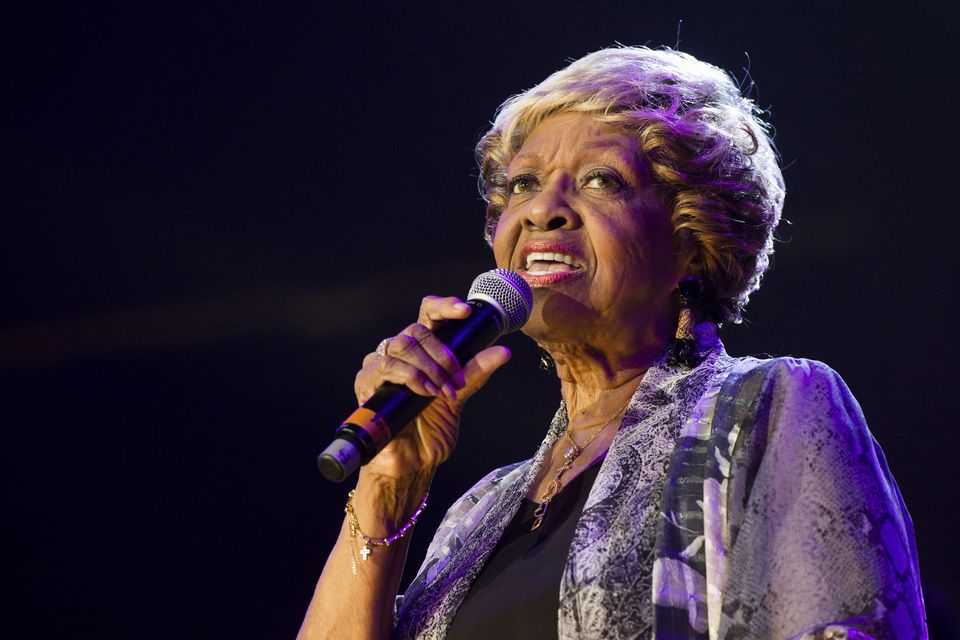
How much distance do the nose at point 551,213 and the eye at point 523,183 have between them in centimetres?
9

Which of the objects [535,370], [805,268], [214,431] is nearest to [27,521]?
[214,431]

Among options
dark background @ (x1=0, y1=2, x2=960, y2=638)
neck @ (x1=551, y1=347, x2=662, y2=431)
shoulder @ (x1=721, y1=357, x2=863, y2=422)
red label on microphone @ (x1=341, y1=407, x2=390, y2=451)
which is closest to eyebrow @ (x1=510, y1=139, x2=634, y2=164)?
neck @ (x1=551, y1=347, x2=662, y2=431)

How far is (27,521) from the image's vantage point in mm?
2676

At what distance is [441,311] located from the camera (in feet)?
4.01

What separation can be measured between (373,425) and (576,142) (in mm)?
825

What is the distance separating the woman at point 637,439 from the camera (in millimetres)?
1104

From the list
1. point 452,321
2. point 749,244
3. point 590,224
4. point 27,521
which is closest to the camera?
point 452,321

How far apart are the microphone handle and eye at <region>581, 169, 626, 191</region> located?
1.46 ft

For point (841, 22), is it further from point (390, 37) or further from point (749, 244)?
point (390, 37)

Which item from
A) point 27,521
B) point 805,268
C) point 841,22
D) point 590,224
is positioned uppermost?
point 841,22

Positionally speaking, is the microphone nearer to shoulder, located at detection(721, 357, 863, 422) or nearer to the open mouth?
the open mouth

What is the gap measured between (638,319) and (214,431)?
173 cm

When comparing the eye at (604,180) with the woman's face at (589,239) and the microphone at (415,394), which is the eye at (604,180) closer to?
the woman's face at (589,239)

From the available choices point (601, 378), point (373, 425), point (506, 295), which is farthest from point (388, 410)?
point (601, 378)
